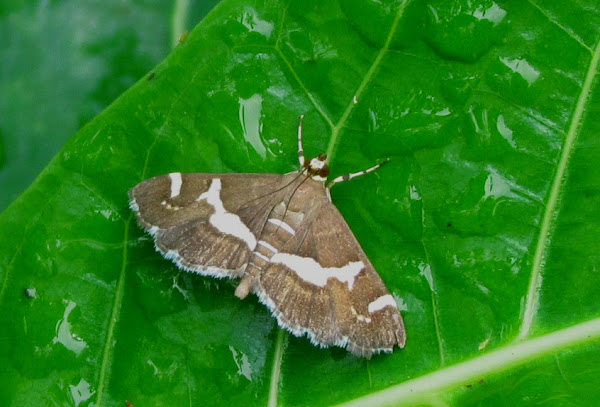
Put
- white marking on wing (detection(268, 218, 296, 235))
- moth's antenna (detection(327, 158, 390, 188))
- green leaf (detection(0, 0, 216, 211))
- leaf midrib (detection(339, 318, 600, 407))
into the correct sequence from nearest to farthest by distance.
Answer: leaf midrib (detection(339, 318, 600, 407)), moth's antenna (detection(327, 158, 390, 188)), white marking on wing (detection(268, 218, 296, 235)), green leaf (detection(0, 0, 216, 211))

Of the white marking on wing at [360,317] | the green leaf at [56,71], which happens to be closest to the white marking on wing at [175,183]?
the white marking on wing at [360,317]

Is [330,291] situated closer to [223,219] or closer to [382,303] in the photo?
[382,303]

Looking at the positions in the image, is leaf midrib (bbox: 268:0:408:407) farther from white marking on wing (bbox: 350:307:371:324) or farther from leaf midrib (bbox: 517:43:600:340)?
leaf midrib (bbox: 517:43:600:340)

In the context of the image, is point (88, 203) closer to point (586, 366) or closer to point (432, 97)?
point (432, 97)

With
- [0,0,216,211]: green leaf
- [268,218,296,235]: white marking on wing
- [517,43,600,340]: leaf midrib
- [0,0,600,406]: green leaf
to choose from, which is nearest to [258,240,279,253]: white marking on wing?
[268,218,296,235]: white marking on wing

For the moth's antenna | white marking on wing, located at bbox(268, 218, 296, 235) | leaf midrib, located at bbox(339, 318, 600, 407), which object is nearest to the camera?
leaf midrib, located at bbox(339, 318, 600, 407)

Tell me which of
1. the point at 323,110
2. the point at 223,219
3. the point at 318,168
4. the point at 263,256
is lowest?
the point at 263,256

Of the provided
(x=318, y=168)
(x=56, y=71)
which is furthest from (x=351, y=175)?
(x=56, y=71)
